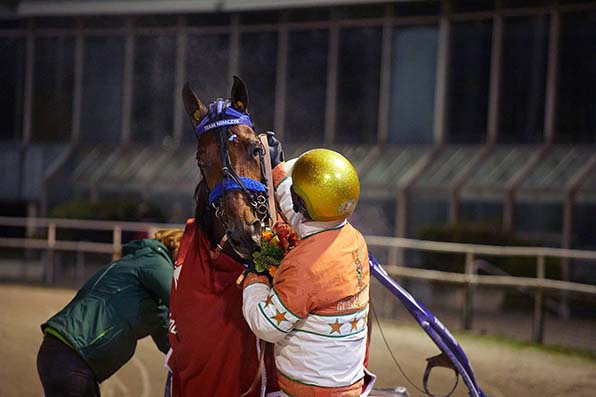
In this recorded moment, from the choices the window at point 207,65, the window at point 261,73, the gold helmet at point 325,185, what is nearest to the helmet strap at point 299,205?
the gold helmet at point 325,185

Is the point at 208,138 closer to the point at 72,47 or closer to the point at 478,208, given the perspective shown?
the point at 478,208

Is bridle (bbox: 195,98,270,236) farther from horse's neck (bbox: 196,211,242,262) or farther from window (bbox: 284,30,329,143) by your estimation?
window (bbox: 284,30,329,143)

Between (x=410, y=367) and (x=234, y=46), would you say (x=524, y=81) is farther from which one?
(x=410, y=367)

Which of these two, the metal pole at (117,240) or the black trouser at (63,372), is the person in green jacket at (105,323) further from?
the metal pole at (117,240)

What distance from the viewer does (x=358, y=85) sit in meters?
16.1

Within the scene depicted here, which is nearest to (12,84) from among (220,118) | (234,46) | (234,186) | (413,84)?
(234,46)

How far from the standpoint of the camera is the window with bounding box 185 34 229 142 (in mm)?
17028

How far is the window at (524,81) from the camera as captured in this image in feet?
46.4

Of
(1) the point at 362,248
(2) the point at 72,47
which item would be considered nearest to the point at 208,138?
Result: (1) the point at 362,248

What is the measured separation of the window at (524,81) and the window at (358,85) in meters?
2.75

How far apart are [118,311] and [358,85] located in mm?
13249

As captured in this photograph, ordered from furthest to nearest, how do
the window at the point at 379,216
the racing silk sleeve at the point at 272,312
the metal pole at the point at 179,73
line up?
the metal pole at the point at 179,73, the window at the point at 379,216, the racing silk sleeve at the point at 272,312

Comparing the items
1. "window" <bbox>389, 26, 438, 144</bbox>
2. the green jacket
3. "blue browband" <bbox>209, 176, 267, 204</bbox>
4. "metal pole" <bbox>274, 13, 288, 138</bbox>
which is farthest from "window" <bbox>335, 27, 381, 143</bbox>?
"blue browband" <bbox>209, 176, 267, 204</bbox>

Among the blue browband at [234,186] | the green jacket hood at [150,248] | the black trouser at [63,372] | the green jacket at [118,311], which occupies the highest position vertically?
the blue browband at [234,186]
